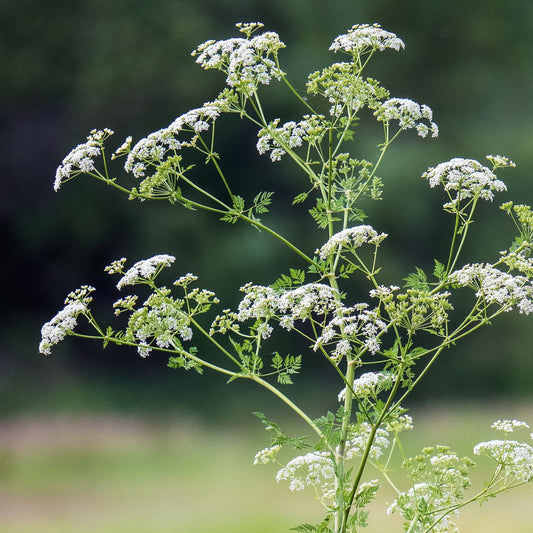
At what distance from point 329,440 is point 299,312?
30 cm

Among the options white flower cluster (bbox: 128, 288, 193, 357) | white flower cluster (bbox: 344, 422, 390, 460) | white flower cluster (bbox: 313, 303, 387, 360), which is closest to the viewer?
white flower cluster (bbox: 313, 303, 387, 360)

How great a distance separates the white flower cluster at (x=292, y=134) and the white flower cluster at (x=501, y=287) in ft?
1.56

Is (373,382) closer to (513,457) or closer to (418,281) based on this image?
(418,281)

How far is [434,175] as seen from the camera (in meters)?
1.77

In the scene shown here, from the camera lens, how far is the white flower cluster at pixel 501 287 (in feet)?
5.25

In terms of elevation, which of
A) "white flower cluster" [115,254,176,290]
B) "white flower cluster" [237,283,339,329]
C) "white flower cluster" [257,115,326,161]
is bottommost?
"white flower cluster" [237,283,339,329]

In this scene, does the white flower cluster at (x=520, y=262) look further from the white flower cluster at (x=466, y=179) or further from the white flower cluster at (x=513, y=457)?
the white flower cluster at (x=513, y=457)

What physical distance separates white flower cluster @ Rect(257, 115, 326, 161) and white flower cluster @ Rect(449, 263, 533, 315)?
475 millimetres

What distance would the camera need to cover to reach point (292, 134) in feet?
6.29

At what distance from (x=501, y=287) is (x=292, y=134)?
63 centimetres

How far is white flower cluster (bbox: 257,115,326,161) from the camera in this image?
185 centimetres

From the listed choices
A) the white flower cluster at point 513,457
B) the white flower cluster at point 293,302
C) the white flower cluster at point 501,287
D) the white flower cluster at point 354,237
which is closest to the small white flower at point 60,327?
the white flower cluster at point 293,302

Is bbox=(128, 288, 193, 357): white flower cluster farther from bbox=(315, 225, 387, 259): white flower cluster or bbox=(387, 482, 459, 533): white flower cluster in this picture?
bbox=(387, 482, 459, 533): white flower cluster

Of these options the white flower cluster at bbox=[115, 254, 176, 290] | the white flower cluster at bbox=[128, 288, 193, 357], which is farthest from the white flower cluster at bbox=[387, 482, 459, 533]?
the white flower cluster at bbox=[115, 254, 176, 290]
